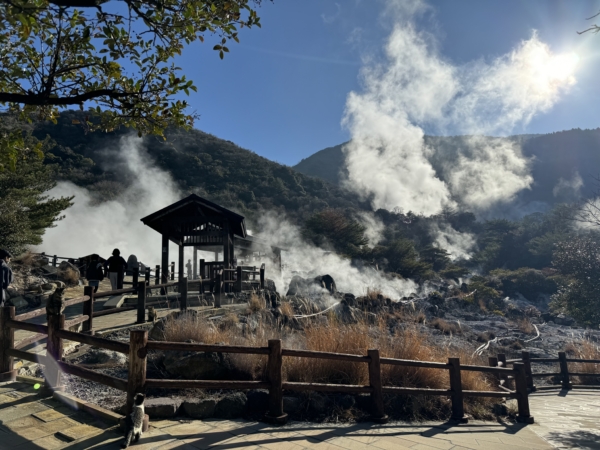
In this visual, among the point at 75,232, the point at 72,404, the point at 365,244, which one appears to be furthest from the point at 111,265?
the point at 365,244

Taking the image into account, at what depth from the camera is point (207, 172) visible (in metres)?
65.2

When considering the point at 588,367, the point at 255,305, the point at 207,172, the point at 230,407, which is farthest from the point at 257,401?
the point at 207,172

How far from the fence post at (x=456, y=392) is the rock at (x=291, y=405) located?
2282 mm

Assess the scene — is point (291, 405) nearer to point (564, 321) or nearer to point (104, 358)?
point (104, 358)

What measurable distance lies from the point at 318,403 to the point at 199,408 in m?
1.51

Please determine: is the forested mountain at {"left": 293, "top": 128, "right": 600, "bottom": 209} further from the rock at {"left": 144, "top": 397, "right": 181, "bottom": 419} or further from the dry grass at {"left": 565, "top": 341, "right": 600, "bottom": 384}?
the rock at {"left": 144, "top": 397, "right": 181, "bottom": 419}

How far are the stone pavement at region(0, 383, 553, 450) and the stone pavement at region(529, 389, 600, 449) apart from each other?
0.65 metres

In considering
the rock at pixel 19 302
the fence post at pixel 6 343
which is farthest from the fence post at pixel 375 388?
the rock at pixel 19 302

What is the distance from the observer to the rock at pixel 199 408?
4545mm

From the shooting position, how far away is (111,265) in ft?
38.9

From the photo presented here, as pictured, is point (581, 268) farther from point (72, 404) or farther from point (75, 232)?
point (75, 232)

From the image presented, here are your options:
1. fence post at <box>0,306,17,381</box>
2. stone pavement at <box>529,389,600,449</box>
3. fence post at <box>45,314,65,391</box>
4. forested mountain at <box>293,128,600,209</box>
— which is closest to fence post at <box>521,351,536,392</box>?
stone pavement at <box>529,389,600,449</box>

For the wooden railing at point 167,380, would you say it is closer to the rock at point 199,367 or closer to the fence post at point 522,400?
the rock at point 199,367

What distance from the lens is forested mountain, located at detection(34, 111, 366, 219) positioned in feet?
188
